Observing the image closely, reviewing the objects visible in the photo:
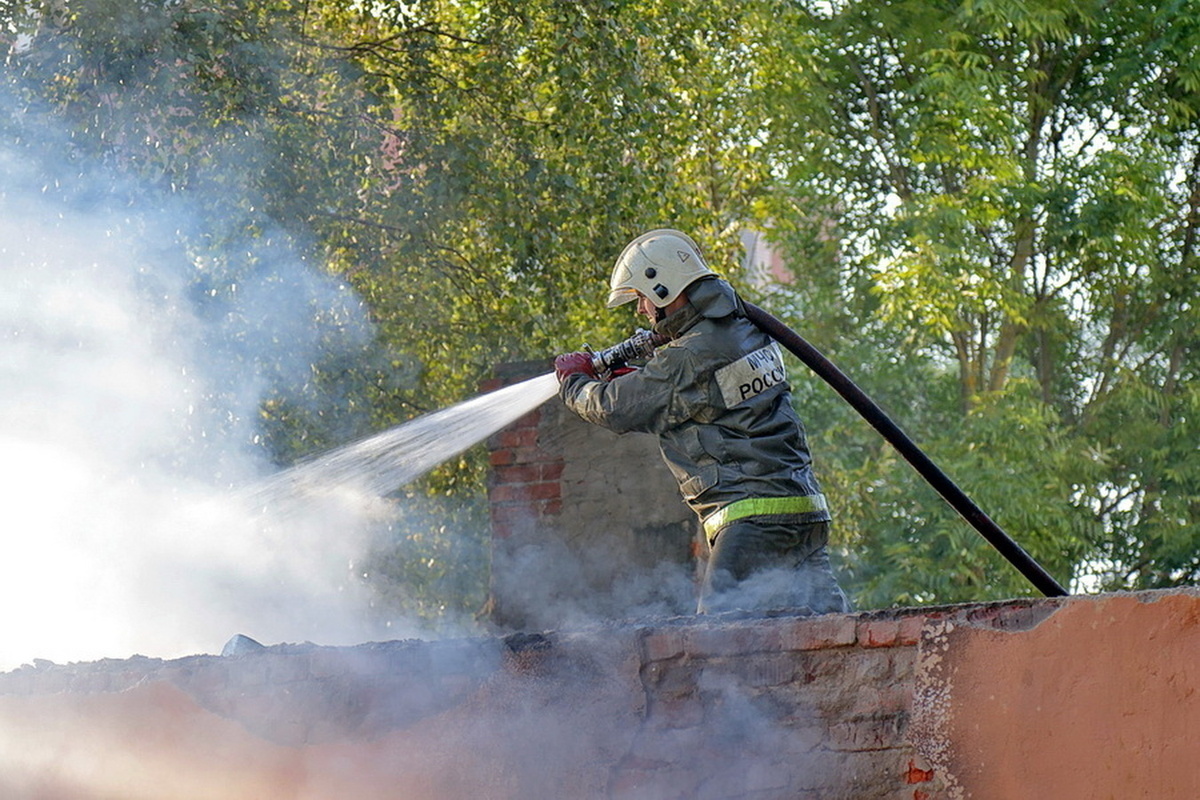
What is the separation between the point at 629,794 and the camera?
3.18 metres

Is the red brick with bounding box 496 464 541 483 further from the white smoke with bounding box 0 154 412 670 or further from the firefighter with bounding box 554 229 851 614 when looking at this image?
the white smoke with bounding box 0 154 412 670

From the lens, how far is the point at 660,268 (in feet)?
16.3

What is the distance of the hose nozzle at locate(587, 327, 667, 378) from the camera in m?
5.12

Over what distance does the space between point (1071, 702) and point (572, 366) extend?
253 centimetres

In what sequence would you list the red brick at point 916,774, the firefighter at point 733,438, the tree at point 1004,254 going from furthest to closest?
the tree at point 1004,254 < the firefighter at point 733,438 < the red brick at point 916,774

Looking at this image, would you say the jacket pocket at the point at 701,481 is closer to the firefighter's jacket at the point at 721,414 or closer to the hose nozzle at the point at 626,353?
the firefighter's jacket at the point at 721,414

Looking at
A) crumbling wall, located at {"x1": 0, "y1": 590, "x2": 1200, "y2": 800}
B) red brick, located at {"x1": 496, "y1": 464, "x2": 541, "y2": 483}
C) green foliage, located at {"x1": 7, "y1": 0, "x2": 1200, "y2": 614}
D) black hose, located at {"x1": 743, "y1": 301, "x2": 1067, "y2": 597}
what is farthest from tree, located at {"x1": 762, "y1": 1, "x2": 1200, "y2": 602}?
crumbling wall, located at {"x1": 0, "y1": 590, "x2": 1200, "y2": 800}

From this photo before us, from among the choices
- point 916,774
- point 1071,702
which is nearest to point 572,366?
point 916,774

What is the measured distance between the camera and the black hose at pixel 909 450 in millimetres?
4977

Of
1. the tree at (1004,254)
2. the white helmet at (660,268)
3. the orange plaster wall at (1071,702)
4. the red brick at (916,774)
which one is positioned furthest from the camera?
the tree at (1004,254)

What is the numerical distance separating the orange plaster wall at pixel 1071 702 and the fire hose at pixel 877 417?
2.02 m

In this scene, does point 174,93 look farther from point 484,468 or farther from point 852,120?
point 852,120

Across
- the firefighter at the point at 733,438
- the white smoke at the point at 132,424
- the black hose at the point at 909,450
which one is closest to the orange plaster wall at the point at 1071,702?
the firefighter at the point at 733,438

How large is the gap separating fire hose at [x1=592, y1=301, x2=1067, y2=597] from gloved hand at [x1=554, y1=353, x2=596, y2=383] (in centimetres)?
2
